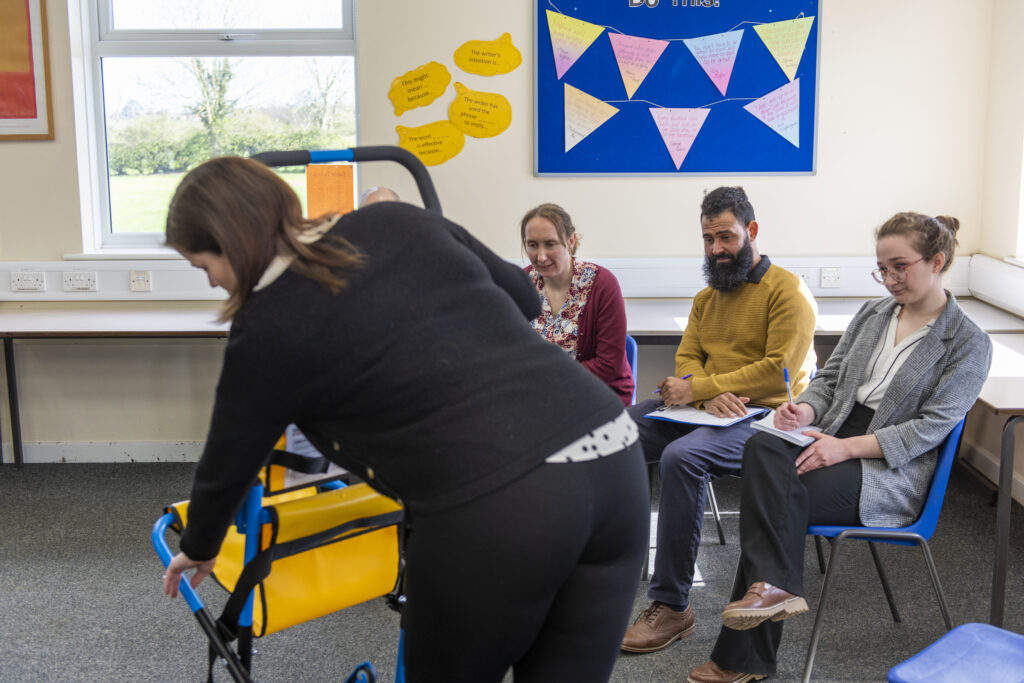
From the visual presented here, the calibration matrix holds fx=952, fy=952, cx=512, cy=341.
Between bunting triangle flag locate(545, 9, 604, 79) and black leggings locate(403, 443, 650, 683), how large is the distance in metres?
2.82

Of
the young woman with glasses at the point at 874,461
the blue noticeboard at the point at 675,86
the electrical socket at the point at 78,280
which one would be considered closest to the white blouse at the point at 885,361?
the young woman with glasses at the point at 874,461

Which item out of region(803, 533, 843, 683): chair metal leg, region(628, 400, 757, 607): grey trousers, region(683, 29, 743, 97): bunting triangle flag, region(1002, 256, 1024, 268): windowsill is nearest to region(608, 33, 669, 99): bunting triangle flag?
region(683, 29, 743, 97): bunting triangle flag

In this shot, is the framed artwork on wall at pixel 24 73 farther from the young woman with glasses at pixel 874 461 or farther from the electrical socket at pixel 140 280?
A: the young woman with glasses at pixel 874 461

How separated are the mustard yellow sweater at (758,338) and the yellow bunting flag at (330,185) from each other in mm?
1742

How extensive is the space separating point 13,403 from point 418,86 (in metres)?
2.09

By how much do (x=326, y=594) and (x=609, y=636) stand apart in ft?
1.94

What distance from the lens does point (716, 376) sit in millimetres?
2748

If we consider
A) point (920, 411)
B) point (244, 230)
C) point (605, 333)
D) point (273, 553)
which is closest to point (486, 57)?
point (605, 333)

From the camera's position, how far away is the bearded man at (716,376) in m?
2.45

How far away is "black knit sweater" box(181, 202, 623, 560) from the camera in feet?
3.58

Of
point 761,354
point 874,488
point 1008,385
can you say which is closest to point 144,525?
point 761,354

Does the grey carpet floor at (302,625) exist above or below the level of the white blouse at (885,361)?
below

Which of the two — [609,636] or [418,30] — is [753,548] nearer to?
[609,636]

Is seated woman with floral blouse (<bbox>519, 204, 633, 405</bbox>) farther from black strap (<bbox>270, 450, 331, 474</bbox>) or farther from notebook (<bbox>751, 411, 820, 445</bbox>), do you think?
black strap (<bbox>270, 450, 331, 474</bbox>)
